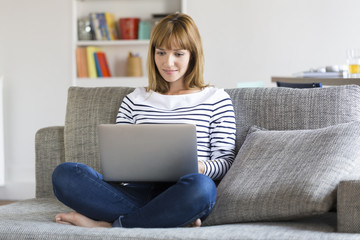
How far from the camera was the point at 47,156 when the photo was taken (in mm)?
2594

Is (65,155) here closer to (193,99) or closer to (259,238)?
(193,99)

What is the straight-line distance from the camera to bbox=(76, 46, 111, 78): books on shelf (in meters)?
4.98

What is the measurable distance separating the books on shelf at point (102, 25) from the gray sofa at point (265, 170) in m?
2.44

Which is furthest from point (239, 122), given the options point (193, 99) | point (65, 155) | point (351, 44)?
point (351, 44)

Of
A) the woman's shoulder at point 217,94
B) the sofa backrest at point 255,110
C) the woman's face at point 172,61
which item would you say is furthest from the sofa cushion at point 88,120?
the woman's shoulder at point 217,94

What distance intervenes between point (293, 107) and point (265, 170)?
0.39 m

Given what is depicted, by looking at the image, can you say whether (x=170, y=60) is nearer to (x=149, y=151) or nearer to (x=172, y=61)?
(x=172, y=61)

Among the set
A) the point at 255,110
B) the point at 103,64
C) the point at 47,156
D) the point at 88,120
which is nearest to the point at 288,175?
the point at 255,110

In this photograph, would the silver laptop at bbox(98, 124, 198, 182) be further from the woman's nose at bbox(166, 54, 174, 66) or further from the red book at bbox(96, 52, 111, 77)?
the red book at bbox(96, 52, 111, 77)

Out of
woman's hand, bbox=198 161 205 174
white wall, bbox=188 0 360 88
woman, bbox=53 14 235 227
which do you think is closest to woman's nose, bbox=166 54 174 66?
woman, bbox=53 14 235 227

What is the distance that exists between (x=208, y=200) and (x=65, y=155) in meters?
0.88

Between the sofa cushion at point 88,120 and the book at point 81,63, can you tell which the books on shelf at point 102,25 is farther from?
the sofa cushion at point 88,120

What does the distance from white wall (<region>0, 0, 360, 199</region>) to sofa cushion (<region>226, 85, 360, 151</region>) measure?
240cm

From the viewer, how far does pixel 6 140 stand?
16.8 ft
